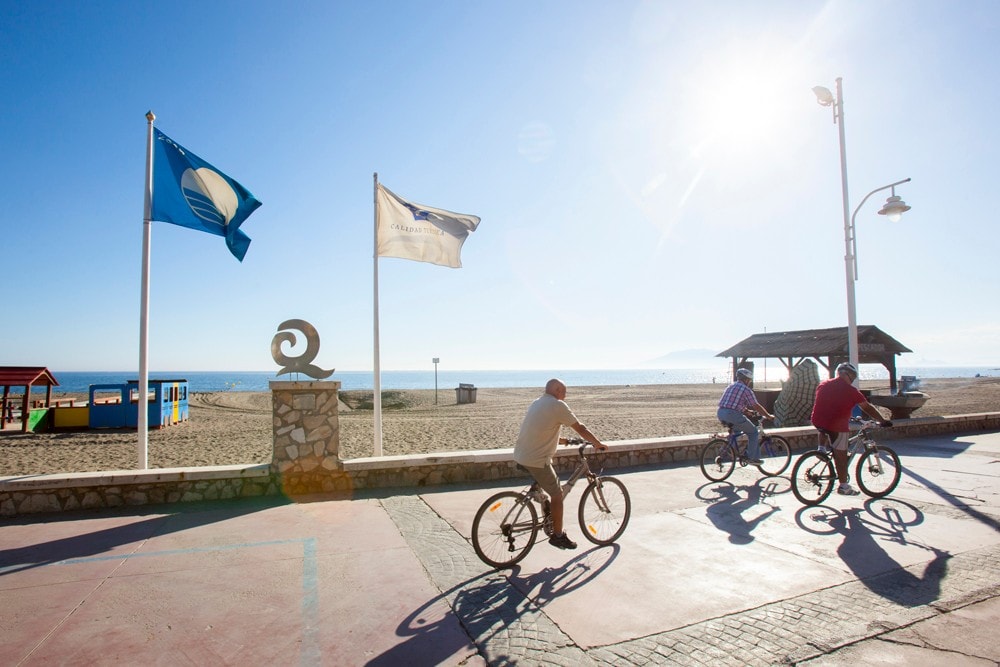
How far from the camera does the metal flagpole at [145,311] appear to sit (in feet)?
24.7

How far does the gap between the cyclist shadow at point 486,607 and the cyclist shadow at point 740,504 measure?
1607mm

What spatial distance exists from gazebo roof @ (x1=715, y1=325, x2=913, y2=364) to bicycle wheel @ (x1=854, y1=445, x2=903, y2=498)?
1219 centimetres

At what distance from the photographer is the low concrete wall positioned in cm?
678

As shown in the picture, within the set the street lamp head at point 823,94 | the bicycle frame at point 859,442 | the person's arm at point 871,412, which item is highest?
the street lamp head at point 823,94

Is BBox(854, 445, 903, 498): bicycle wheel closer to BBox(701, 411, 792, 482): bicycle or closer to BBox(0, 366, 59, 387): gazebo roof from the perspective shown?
BBox(701, 411, 792, 482): bicycle

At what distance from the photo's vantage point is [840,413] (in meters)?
7.07

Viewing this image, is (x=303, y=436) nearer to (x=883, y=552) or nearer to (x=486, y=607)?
(x=486, y=607)

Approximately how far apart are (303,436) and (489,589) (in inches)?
168

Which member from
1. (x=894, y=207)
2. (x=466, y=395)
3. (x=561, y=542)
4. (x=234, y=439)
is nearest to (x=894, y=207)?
(x=894, y=207)

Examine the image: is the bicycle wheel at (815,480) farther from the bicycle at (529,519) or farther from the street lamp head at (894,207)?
the street lamp head at (894,207)

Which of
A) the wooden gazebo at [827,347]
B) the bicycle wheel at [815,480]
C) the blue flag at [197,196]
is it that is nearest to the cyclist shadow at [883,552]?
the bicycle wheel at [815,480]

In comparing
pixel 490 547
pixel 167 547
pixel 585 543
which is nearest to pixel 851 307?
pixel 585 543

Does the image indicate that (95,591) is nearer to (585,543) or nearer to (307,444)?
(307,444)

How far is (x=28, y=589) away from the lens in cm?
440
